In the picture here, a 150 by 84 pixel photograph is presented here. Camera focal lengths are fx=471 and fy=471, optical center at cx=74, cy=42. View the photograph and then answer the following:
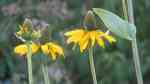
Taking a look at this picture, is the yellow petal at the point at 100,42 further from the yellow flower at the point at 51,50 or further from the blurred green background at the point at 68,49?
the blurred green background at the point at 68,49

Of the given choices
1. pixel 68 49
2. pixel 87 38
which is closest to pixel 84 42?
pixel 87 38

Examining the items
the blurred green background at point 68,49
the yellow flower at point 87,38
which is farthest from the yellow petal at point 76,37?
the blurred green background at point 68,49

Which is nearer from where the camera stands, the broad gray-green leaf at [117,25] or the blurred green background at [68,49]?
the broad gray-green leaf at [117,25]

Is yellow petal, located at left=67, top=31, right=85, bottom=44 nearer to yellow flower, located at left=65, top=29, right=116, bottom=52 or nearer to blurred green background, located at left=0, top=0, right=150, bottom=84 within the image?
yellow flower, located at left=65, top=29, right=116, bottom=52

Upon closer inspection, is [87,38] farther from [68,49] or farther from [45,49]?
[68,49]

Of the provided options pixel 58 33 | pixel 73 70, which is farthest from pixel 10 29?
pixel 73 70

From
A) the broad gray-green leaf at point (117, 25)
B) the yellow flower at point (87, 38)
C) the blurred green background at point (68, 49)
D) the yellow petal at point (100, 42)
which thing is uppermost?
the broad gray-green leaf at point (117, 25)
